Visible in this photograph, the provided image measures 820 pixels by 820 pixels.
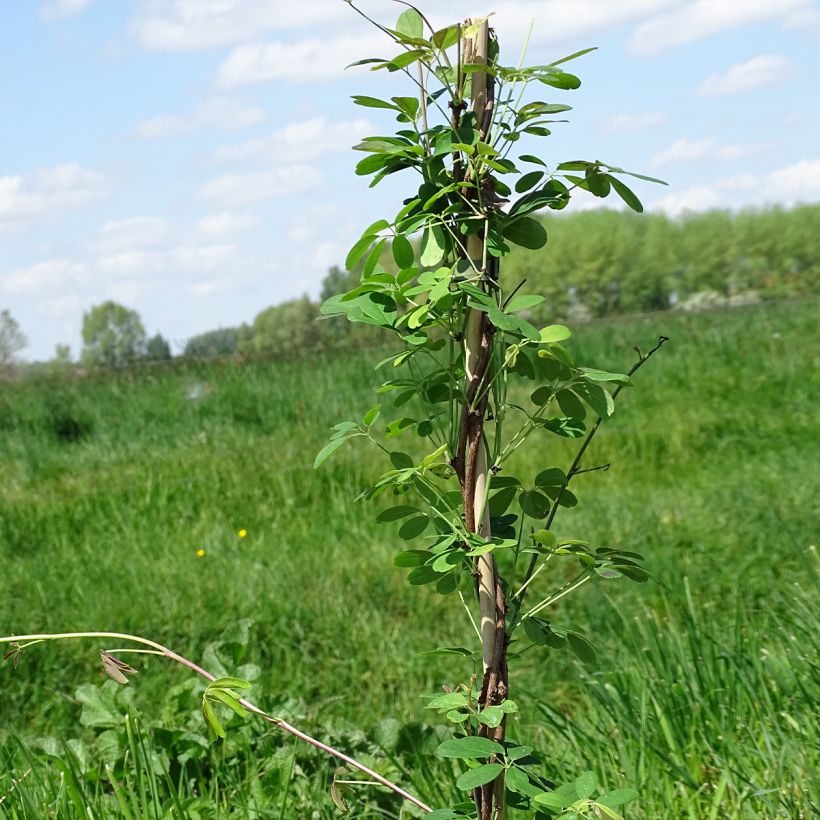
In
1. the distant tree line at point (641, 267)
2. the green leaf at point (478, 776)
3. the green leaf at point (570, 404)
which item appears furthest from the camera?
the distant tree line at point (641, 267)

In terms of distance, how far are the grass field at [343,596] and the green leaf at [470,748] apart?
2.26ft

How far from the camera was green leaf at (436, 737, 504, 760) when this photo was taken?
1.11 meters

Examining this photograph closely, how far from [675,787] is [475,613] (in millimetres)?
1974

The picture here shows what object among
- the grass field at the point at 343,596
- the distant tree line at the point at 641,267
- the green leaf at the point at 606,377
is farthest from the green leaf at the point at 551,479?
the distant tree line at the point at 641,267

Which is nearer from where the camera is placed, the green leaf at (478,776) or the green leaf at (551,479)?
the green leaf at (478,776)

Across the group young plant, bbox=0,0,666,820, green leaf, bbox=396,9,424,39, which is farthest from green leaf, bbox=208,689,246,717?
green leaf, bbox=396,9,424,39

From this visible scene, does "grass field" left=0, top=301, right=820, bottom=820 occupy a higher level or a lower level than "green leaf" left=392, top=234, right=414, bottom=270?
lower

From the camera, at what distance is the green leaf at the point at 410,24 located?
122 centimetres

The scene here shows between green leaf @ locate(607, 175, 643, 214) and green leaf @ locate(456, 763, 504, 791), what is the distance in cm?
69

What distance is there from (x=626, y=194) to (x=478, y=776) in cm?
72

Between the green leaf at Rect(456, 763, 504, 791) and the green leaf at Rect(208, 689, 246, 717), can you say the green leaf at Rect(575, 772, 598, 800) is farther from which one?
the green leaf at Rect(208, 689, 246, 717)

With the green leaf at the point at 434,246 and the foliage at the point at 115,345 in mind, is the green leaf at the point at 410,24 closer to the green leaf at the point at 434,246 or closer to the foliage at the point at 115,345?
the green leaf at the point at 434,246

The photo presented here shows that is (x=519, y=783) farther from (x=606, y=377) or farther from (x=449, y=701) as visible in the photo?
(x=606, y=377)

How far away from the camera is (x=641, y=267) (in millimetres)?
15359
